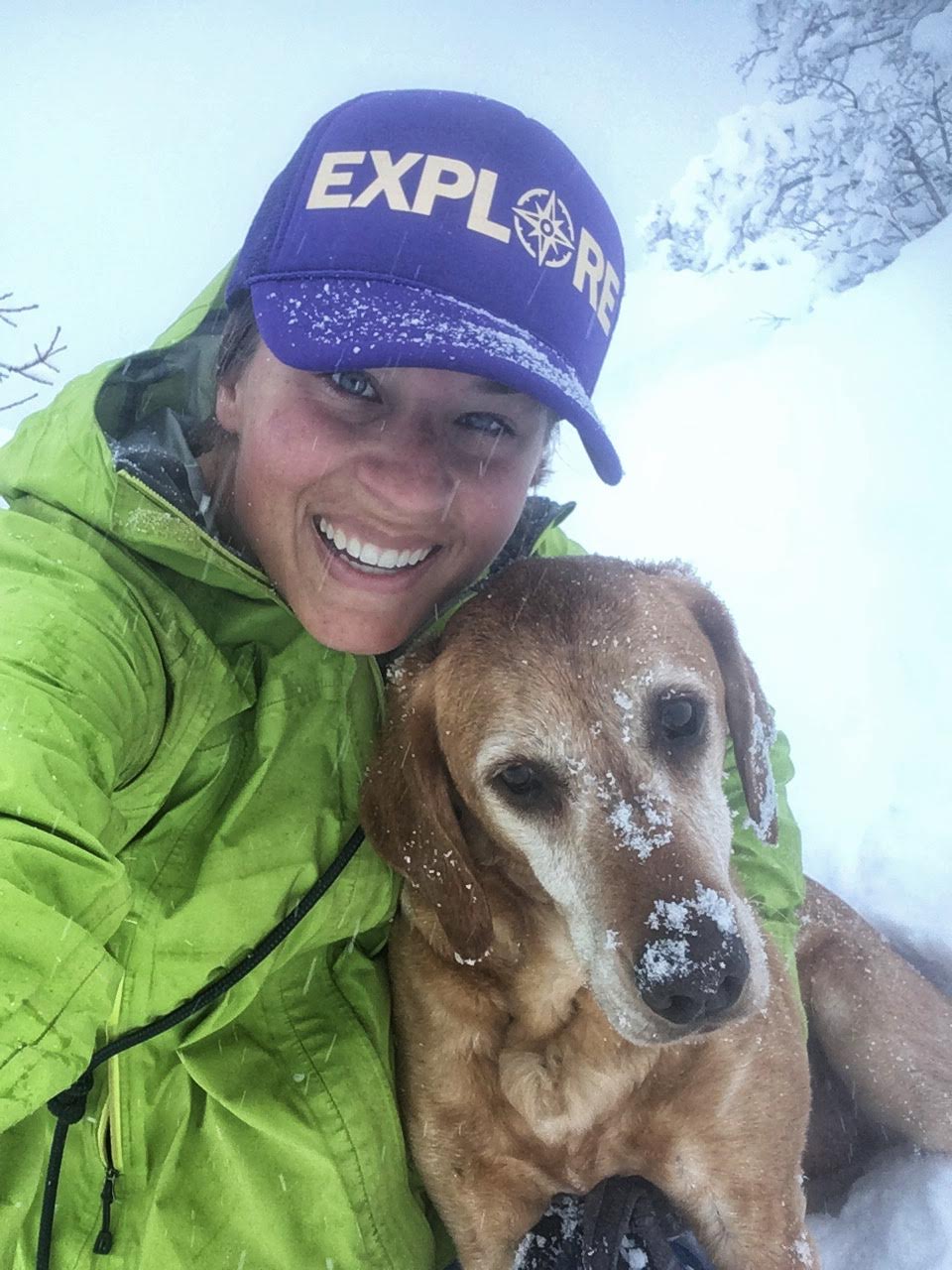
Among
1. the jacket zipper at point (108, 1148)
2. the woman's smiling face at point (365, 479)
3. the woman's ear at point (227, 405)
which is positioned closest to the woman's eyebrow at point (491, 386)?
the woman's smiling face at point (365, 479)

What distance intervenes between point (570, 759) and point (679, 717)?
9.8 inches

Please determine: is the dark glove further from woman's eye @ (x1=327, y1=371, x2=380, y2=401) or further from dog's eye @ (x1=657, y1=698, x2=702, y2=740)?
woman's eye @ (x1=327, y1=371, x2=380, y2=401)

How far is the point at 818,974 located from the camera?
235cm

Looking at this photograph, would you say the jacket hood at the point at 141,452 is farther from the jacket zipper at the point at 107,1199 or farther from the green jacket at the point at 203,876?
the jacket zipper at the point at 107,1199

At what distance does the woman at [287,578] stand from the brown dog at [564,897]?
0.14m

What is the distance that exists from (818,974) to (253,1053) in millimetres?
1521

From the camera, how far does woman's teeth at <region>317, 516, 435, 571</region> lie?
1.69 meters

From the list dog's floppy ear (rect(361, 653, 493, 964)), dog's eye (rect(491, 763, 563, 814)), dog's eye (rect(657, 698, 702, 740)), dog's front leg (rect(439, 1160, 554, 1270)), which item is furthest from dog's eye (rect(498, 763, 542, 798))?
dog's front leg (rect(439, 1160, 554, 1270))

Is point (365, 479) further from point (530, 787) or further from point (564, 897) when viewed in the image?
point (564, 897)

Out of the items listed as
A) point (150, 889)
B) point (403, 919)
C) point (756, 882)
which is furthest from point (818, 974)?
point (150, 889)

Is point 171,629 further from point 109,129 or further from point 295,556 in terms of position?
point 109,129

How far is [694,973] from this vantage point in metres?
1.30

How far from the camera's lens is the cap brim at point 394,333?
56.3 inches

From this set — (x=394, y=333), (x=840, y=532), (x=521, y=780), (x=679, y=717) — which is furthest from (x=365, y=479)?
(x=840, y=532)
